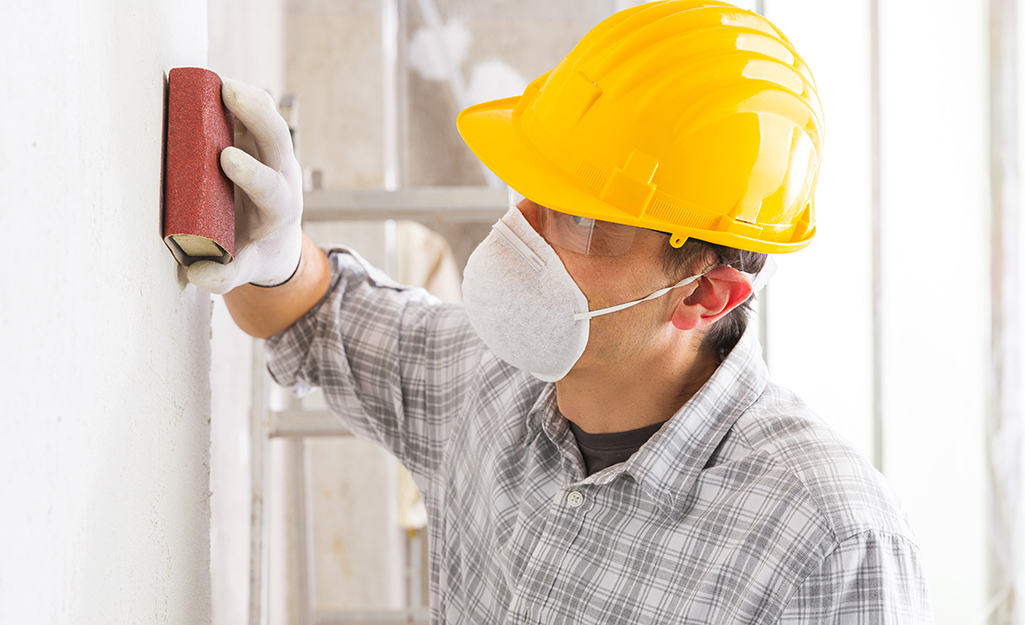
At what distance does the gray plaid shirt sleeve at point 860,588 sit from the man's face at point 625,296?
0.37 m

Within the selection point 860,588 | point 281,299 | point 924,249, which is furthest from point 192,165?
point 924,249

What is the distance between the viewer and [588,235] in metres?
1.07

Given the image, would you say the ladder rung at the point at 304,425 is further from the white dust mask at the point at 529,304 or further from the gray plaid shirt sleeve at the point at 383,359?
the white dust mask at the point at 529,304

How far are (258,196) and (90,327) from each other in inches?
14.9

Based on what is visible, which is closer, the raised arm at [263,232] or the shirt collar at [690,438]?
the raised arm at [263,232]

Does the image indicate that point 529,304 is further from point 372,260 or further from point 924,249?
point 372,260

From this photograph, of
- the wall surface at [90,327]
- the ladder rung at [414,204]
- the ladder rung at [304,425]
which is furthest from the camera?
the ladder rung at [304,425]

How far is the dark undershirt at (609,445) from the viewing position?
1.13 meters

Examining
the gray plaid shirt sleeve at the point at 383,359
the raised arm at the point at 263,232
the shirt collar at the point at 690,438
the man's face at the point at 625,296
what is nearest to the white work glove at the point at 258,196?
the raised arm at the point at 263,232

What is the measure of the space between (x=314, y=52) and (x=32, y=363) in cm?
248

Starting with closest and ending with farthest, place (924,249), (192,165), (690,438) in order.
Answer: (192,165), (690,438), (924,249)

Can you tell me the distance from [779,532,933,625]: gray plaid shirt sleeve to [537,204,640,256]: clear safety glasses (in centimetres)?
47

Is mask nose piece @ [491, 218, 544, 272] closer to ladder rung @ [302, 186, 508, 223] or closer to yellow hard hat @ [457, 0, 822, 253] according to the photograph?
yellow hard hat @ [457, 0, 822, 253]

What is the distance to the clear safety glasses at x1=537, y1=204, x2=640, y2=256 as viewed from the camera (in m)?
1.05
